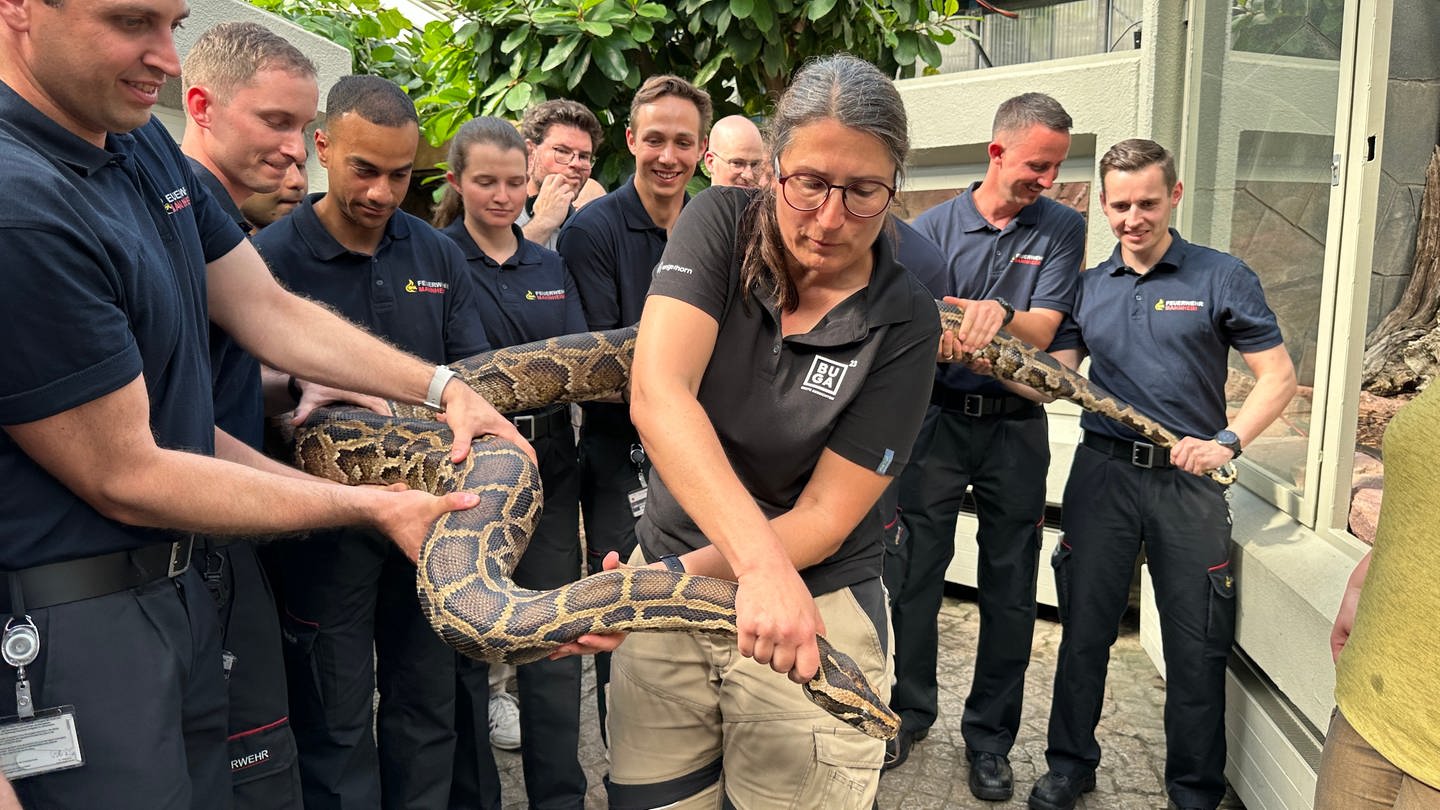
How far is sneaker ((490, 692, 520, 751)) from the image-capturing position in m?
6.30

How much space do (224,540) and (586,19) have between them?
6174 millimetres

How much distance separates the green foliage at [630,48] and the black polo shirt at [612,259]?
306cm

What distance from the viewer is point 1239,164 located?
7059 millimetres

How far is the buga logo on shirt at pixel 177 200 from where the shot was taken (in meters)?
3.09

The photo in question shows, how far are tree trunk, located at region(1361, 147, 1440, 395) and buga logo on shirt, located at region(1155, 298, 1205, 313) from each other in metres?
1.50

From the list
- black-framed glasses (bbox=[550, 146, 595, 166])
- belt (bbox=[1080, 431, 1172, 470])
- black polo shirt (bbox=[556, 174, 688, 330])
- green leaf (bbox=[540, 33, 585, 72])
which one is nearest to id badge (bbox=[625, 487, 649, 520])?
black polo shirt (bbox=[556, 174, 688, 330])

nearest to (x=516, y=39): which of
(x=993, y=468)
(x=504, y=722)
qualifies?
(x=993, y=468)

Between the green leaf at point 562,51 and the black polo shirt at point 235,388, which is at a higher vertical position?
the green leaf at point 562,51

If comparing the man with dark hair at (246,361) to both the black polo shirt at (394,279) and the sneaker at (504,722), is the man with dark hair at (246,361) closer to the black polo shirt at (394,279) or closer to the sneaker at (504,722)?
the black polo shirt at (394,279)

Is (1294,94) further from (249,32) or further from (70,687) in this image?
(70,687)

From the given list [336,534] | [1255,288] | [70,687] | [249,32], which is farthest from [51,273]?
[1255,288]

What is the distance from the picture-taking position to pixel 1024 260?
614cm

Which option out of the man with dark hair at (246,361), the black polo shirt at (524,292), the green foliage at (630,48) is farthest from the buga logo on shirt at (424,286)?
the green foliage at (630,48)

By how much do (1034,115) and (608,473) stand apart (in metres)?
3.23
